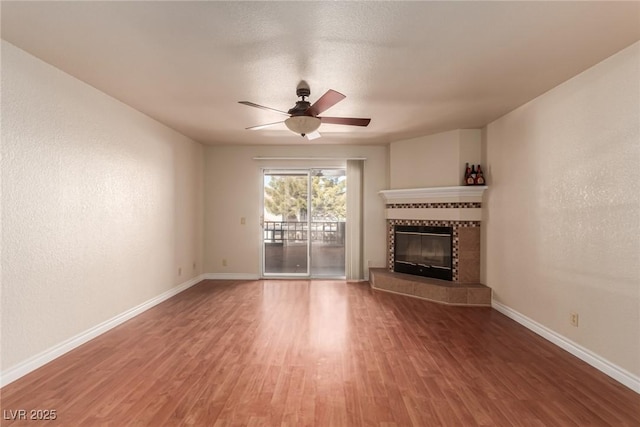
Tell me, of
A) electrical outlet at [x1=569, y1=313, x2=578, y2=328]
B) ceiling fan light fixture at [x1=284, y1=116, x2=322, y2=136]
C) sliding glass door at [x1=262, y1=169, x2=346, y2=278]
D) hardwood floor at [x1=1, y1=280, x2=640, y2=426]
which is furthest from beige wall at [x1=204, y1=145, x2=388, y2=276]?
electrical outlet at [x1=569, y1=313, x2=578, y2=328]

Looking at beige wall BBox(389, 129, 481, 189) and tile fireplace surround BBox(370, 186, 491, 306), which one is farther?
beige wall BBox(389, 129, 481, 189)

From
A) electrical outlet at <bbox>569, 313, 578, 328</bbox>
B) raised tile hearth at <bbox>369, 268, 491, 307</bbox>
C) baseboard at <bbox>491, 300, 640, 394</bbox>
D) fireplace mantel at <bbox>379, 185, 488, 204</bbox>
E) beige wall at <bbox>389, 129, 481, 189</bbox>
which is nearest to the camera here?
baseboard at <bbox>491, 300, 640, 394</bbox>

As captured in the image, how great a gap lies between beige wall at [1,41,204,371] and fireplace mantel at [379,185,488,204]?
3.58 meters

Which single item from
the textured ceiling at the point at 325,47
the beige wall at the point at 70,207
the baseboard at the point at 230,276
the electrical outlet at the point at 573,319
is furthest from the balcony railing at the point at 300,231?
the electrical outlet at the point at 573,319

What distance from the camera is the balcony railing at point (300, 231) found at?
5883 mm

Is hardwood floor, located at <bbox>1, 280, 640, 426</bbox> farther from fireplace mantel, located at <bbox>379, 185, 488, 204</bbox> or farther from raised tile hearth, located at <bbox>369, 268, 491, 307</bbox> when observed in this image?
fireplace mantel, located at <bbox>379, 185, 488, 204</bbox>

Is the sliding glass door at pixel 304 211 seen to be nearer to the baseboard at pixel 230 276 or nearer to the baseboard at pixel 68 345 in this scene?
the baseboard at pixel 230 276

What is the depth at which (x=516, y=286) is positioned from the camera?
12.2 feet

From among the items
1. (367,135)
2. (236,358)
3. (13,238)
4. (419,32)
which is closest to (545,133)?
(419,32)

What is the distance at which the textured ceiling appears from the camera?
6.22ft

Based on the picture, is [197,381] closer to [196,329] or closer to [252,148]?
[196,329]

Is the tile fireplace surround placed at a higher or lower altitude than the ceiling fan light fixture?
lower

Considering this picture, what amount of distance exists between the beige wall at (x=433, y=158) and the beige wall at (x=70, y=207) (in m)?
3.64

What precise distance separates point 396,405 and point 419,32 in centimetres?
248
